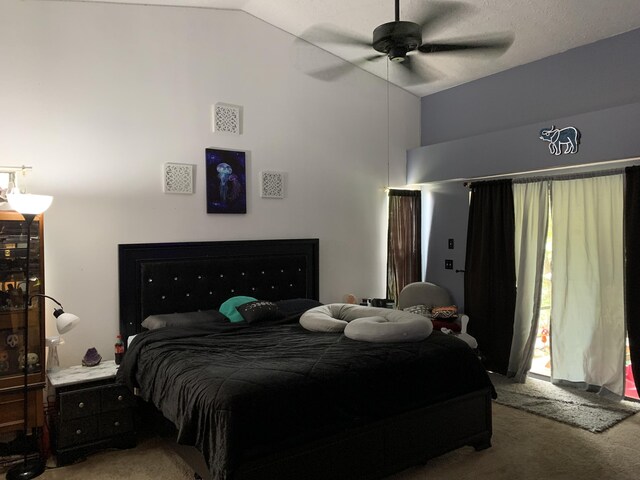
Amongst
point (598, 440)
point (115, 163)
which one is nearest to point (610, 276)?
point (598, 440)

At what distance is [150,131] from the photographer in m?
3.93

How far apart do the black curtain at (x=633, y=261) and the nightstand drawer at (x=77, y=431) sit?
156 inches

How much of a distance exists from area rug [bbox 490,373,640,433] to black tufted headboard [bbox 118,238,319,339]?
2.00 meters

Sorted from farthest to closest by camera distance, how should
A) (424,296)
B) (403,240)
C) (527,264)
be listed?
(403,240) → (424,296) → (527,264)

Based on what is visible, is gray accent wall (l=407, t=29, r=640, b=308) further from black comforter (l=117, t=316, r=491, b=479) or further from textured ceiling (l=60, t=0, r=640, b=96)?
black comforter (l=117, t=316, r=491, b=479)

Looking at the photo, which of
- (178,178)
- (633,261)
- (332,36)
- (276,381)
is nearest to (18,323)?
(178,178)

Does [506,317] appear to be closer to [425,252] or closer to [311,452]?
[425,252]

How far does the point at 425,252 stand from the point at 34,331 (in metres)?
3.95

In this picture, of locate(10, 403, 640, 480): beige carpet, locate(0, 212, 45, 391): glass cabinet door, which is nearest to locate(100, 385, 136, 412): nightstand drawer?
locate(10, 403, 640, 480): beige carpet

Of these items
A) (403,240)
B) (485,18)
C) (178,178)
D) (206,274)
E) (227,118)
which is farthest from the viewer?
(403,240)

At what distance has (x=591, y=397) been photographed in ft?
13.3

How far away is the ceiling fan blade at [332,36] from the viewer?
258 cm

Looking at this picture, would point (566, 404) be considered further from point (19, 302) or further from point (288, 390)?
point (19, 302)

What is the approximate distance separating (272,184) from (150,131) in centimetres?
118
